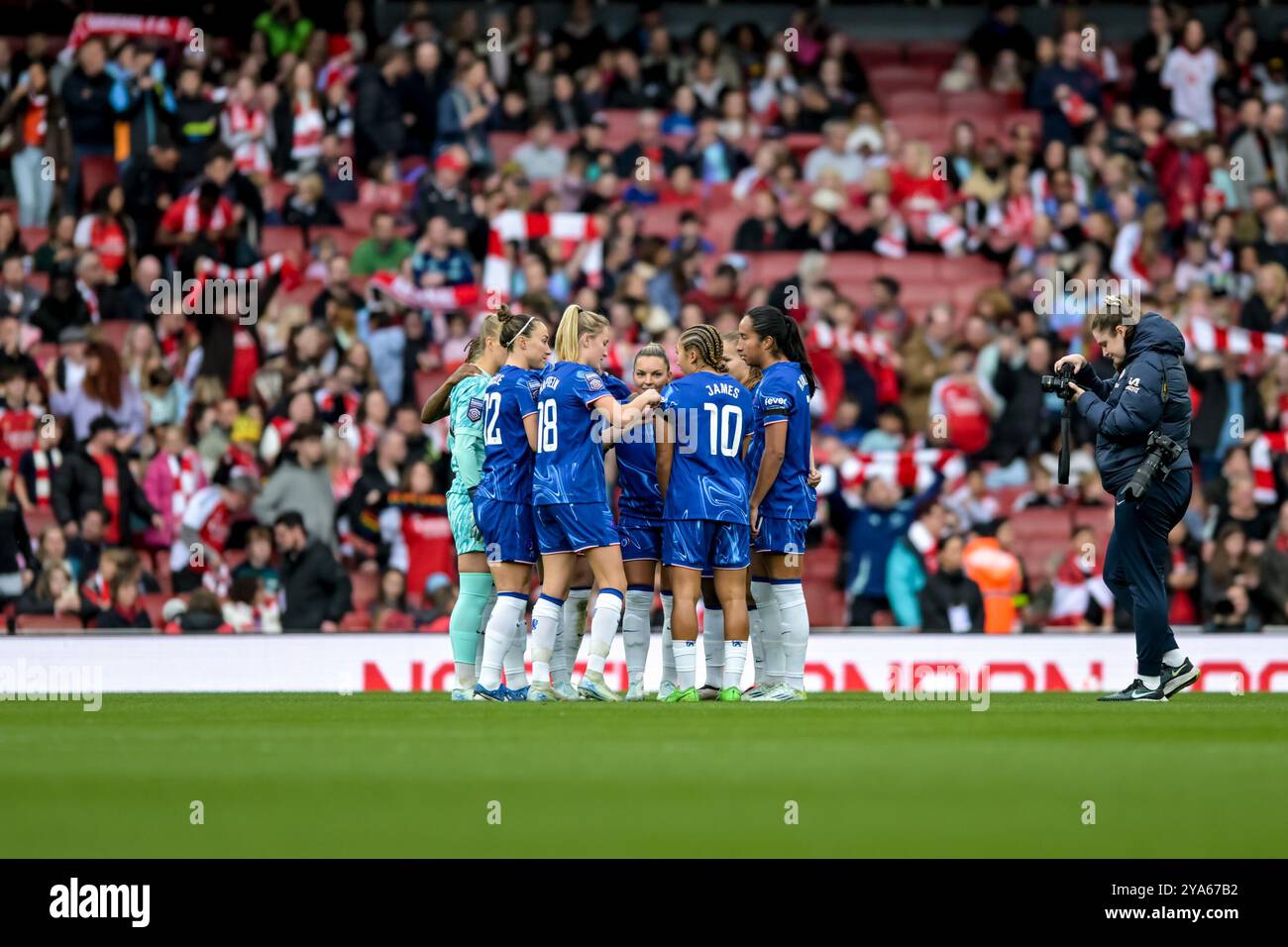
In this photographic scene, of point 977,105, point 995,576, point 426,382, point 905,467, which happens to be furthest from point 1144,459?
point 977,105

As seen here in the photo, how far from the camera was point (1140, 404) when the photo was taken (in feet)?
40.6

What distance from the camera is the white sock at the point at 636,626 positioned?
13.2 metres

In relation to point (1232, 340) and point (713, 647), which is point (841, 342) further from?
point (713, 647)

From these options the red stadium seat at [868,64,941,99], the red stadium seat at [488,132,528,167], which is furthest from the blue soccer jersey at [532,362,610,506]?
the red stadium seat at [868,64,941,99]

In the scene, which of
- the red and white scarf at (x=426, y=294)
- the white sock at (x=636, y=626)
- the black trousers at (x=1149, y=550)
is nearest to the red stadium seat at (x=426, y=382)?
the red and white scarf at (x=426, y=294)

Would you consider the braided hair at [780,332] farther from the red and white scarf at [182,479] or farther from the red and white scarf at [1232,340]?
the red and white scarf at [1232,340]

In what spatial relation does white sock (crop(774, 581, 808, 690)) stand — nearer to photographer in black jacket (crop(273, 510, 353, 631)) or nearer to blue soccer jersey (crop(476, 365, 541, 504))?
blue soccer jersey (crop(476, 365, 541, 504))

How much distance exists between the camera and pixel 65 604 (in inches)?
723

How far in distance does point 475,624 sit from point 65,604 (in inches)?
250

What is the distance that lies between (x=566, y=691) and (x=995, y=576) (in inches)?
268

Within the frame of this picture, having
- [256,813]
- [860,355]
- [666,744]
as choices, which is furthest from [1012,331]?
[256,813]

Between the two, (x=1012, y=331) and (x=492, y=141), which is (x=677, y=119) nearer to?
(x=492, y=141)

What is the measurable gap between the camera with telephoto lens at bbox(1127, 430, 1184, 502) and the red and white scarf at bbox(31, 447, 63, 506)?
10.8 m

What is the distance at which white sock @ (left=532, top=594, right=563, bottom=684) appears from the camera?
12.6 m
